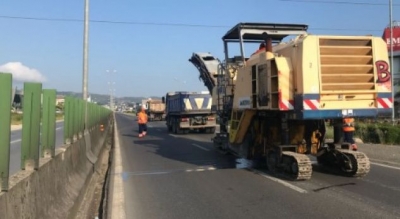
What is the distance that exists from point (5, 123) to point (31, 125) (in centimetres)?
140

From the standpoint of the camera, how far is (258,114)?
11344 millimetres

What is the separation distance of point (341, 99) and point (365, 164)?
58.4 inches

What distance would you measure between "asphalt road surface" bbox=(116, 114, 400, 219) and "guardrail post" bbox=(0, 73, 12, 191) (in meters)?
3.07

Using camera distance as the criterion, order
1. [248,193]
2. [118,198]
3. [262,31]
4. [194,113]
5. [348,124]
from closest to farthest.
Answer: [118,198] < [248,193] < [348,124] < [262,31] < [194,113]

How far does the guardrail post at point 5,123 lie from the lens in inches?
158

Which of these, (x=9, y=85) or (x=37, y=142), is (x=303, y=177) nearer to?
(x=37, y=142)

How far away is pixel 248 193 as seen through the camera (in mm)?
8453

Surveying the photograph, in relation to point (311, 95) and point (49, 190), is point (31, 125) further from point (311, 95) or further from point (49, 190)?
point (311, 95)

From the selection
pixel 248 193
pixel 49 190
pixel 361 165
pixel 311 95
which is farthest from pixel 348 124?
pixel 49 190

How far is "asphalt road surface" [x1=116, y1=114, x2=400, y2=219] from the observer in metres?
6.97

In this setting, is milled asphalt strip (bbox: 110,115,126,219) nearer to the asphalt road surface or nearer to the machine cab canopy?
the asphalt road surface

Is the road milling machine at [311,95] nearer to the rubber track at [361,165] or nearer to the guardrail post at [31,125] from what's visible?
the rubber track at [361,165]

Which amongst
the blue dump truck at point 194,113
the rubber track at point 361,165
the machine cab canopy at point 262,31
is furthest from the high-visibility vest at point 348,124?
the blue dump truck at point 194,113

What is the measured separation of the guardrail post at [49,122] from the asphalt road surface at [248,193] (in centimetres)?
155
